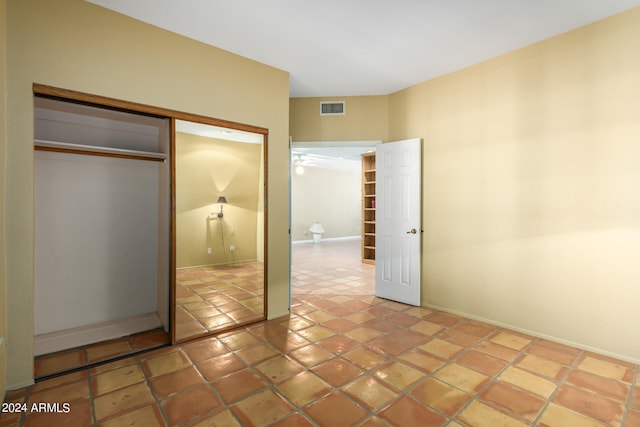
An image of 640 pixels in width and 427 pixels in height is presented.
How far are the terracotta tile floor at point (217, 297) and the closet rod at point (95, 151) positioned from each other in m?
1.27

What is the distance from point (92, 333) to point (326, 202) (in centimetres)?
905

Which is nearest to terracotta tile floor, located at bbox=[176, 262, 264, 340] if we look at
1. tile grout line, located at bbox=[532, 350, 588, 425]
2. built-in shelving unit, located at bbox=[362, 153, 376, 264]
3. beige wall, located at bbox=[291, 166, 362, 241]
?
tile grout line, located at bbox=[532, 350, 588, 425]

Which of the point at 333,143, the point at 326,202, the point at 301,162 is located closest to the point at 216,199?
the point at 333,143

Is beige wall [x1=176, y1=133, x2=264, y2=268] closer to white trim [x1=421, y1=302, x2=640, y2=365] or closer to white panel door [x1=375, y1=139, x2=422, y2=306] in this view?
white panel door [x1=375, y1=139, x2=422, y2=306]

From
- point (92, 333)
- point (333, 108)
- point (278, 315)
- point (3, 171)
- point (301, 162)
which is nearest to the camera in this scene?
point (3, 171)

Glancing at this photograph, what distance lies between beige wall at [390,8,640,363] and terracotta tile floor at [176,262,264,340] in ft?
7.27

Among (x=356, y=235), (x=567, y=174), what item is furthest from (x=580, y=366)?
(x=356, y=235)

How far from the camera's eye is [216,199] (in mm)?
3941

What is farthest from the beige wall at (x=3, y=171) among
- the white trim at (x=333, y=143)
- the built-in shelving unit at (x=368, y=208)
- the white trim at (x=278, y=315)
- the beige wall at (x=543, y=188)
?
the built-in shelving unit at (x=368, y=208)

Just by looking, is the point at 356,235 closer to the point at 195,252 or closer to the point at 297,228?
the point at 297,228

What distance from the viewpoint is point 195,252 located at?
152 inches

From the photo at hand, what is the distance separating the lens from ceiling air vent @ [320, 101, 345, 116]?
440cm

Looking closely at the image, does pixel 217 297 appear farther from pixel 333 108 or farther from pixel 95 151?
pixel 333 108

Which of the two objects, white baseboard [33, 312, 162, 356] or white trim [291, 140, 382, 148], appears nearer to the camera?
white baseboard [33, 312, 162, 356]
